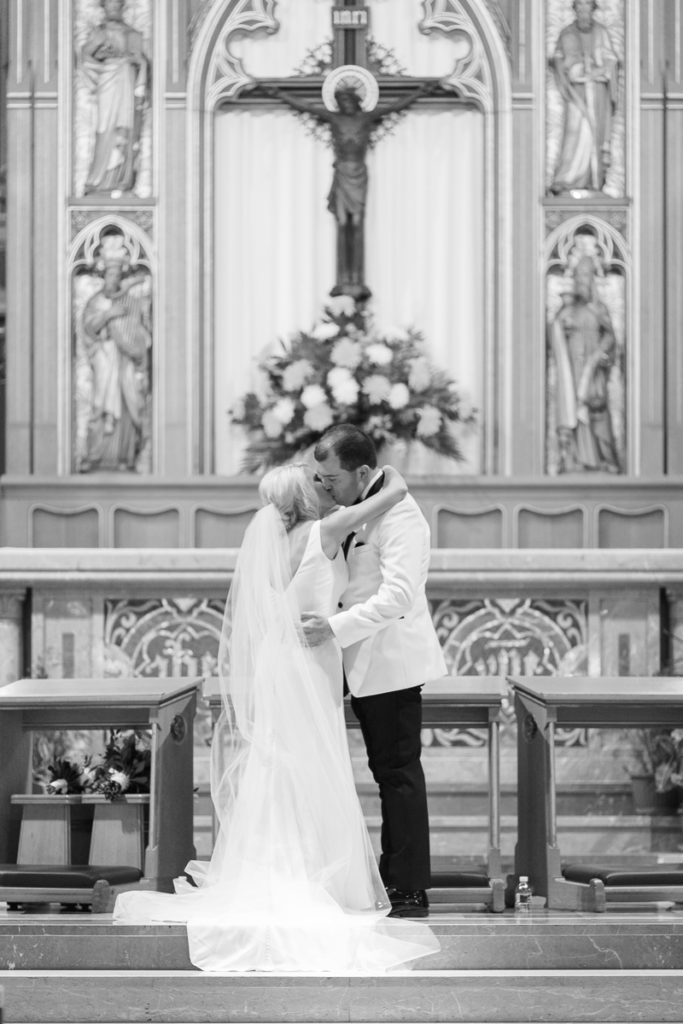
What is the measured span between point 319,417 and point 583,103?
2.48 m

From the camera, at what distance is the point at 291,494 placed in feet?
20.5

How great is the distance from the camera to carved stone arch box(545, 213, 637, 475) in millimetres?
9734

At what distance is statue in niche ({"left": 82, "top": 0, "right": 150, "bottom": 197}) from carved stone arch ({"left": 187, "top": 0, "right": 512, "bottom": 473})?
319 millimetres

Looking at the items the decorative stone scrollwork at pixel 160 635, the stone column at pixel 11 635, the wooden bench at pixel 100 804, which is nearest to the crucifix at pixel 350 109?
the decorative stone scrollwork at pixel 160 635

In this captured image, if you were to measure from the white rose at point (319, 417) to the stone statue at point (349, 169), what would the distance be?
91 cm

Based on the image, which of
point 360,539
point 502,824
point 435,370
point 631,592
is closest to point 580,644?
point 631,592

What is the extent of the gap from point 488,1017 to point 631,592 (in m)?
3.82

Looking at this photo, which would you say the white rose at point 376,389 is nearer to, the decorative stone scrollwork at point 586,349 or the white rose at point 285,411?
the white rose at point 285,411

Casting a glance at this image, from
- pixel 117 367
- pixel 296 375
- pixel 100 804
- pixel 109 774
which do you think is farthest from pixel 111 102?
pixel 100 804

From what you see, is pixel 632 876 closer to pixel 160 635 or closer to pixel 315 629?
pixel 315 629

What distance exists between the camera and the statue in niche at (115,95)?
32.4 feet

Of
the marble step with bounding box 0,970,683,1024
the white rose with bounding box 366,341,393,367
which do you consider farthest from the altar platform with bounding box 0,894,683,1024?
the white rose with bounding box 366,341,393,367

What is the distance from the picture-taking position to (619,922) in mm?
5910

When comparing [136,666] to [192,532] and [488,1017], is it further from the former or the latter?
[488,1017]
